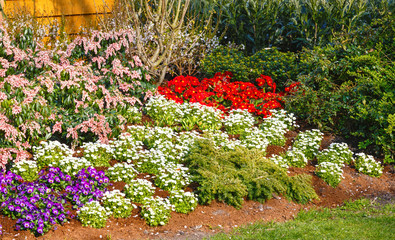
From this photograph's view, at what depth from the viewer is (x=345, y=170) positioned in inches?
257

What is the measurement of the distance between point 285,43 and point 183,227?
23.2 feet

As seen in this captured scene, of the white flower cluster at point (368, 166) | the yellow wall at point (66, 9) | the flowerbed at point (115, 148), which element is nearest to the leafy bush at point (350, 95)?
the white flower cluster at point (368, 166)

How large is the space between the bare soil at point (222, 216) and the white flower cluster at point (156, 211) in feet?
0.21

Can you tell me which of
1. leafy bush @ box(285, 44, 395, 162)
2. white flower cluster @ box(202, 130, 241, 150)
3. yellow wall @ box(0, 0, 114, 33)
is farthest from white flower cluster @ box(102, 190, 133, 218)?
yellow wall @ box(0, 0, 114, 33)

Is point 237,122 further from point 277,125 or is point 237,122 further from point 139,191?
point 139,191

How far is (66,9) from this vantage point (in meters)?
10.7

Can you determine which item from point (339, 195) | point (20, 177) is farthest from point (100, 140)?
point (339, 195)

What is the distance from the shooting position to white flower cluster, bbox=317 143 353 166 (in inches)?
258

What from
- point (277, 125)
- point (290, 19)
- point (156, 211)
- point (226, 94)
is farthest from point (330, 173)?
point (290, 19)

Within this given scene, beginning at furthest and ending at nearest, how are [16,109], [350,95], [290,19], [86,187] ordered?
[290,19]
[350,95]
[16,109]
[86,187]

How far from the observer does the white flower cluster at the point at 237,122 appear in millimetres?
7312

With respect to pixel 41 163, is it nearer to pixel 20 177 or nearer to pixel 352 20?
pixel 20 177

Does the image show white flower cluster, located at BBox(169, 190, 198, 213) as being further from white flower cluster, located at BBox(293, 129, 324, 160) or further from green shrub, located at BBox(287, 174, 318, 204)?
white flower cluster, located at BBox(293, 129, 324, 160)

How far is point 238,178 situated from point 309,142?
1920 mm
